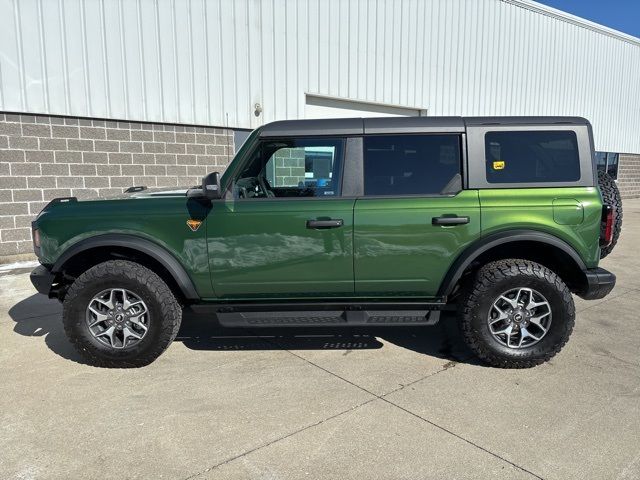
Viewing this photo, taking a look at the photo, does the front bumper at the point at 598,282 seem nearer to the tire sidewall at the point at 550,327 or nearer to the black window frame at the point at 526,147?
the tire sidewall at the point at 550,327

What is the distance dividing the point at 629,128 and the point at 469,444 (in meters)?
21.5

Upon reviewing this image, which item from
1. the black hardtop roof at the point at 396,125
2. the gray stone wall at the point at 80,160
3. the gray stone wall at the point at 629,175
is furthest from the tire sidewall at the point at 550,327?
the gray stone wall at the point at 629,175

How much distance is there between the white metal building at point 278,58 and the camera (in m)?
7.35

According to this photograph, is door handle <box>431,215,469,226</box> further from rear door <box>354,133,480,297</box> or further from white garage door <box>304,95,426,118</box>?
white garage door <box>304,95,426,118</box>

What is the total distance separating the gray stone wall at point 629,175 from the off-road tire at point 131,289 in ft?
68.8

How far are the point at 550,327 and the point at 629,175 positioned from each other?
66.6ft

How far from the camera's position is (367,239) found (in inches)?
136

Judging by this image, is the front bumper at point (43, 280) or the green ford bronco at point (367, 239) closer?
the green ford bronco at point (367, 239)

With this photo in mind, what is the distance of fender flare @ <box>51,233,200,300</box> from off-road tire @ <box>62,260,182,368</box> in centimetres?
15

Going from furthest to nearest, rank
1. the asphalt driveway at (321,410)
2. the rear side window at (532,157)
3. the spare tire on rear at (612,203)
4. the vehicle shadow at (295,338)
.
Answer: the vehicle shadow at (295,338)
the spare tire on rear at (612,203)
the rear side window at (532,157)
the asphalt driveway at (321,410)

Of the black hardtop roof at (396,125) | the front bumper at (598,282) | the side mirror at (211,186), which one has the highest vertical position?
the black hardtop roof at (396,125)

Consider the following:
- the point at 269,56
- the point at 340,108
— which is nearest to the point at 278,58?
the point at 269,56

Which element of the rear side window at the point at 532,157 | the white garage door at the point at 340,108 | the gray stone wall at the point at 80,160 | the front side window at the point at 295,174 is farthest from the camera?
the white garage door at the point at 340,108

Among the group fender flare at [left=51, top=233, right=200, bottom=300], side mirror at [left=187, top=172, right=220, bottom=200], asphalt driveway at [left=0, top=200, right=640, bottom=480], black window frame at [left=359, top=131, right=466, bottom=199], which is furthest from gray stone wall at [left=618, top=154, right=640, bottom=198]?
fender flare at [left=51, top=233, right=200, bottom=300]
